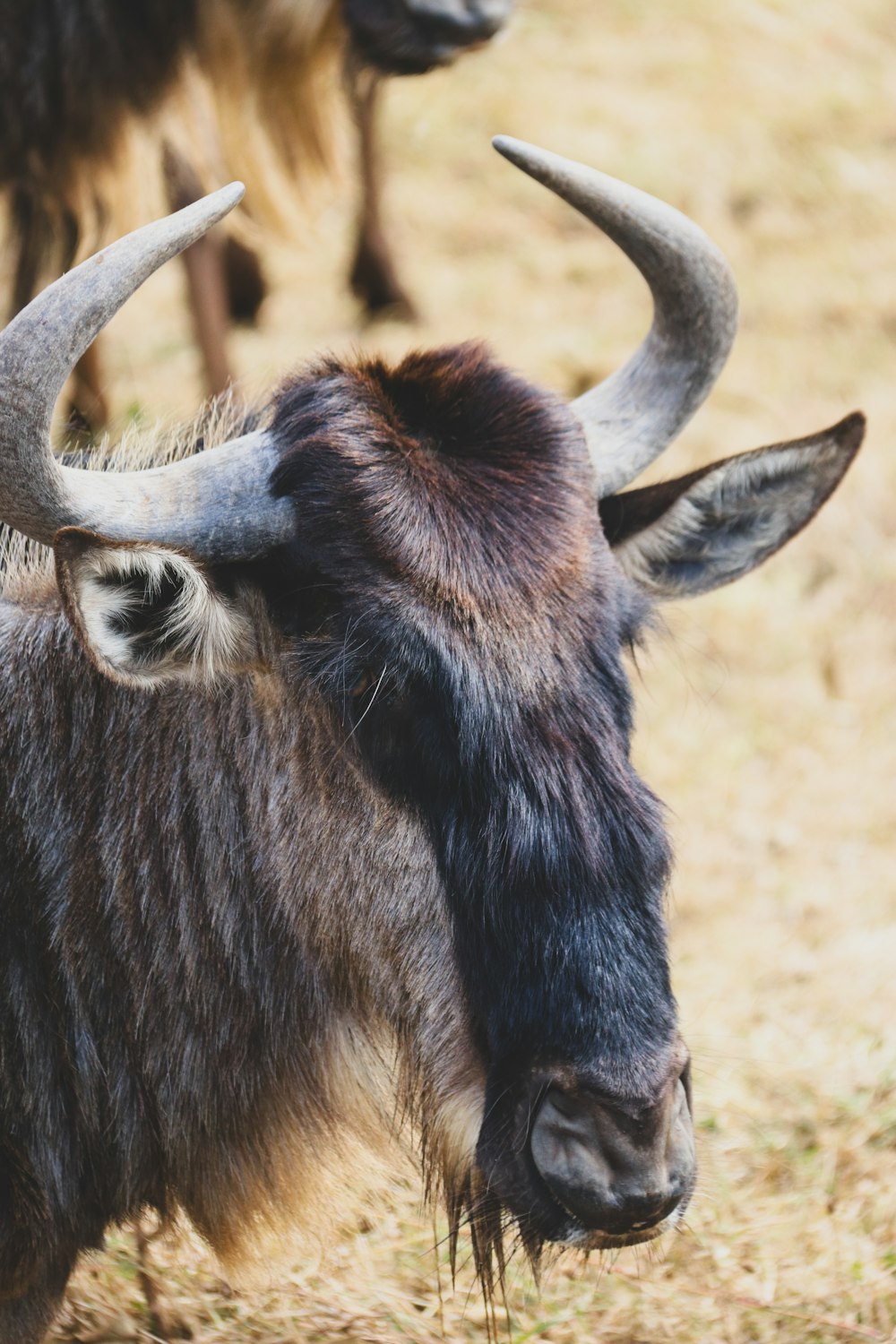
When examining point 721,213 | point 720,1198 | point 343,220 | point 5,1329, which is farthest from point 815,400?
point 5,1329

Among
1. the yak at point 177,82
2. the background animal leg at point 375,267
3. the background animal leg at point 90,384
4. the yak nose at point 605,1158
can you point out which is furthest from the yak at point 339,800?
the background animal leg at point 375,267

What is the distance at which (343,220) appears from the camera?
10984 millimetres

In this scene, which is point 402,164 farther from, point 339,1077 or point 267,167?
point 339,1077

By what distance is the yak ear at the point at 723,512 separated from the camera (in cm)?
384

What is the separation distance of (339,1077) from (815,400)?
6950mm

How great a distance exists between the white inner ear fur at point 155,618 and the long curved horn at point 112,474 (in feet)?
0.27

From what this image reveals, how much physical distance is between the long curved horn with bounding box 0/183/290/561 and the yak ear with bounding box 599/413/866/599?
3.29 ft

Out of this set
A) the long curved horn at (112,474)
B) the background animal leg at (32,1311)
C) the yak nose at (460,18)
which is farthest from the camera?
the yak nose at (460,18)

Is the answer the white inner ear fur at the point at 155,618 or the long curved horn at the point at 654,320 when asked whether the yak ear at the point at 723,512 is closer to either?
the long curved horn at the point at 654,320

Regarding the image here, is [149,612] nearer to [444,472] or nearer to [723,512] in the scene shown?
[444,472]

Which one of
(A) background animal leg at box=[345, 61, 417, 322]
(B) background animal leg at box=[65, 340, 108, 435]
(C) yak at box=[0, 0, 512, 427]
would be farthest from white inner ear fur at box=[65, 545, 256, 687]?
(A) background animal leg at box=[345, 61, 417, 322]

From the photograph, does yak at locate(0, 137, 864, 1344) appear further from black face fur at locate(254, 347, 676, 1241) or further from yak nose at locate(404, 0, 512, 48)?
yak nose at locate(404, 0, 512, 48)

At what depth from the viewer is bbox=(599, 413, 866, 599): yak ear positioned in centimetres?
384

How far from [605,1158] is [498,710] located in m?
0.87
